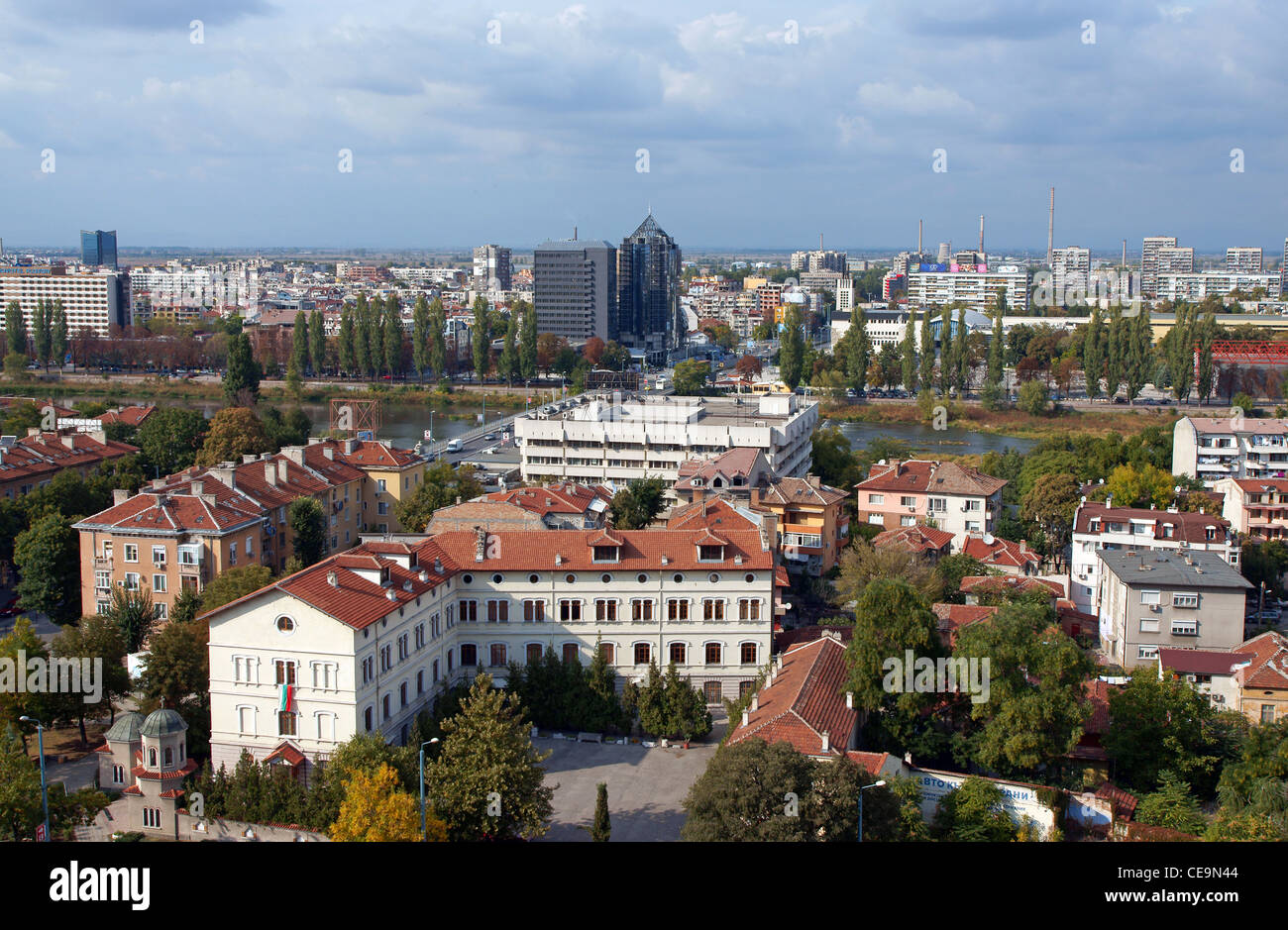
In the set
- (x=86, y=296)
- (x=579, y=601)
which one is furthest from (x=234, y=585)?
(x=86, y=296)

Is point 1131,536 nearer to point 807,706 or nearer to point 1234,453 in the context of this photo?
point 1234,453

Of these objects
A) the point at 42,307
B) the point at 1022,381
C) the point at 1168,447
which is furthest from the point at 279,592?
the point at 42,307

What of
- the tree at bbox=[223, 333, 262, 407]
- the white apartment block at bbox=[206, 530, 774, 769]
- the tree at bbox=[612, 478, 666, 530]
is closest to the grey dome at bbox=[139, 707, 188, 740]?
A: the white apartment block at bbox=[206, 530, 774, 769]

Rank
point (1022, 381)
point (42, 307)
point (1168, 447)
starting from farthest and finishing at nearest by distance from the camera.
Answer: point (42, 307)
point (1022, 381)
point (1168, 447)

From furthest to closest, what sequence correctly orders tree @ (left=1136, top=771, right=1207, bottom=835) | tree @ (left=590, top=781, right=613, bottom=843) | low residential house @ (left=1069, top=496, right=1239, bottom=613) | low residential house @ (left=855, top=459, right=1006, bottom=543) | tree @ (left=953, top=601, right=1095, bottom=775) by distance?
low residential house @ (left=855, top=459, right=1006, bottom=543), low residential house @ (left=1069, top=496, right=1239, bottom=613), tree @ (left=953, top=601, right=1095, bottom=775), tree @ (left=1136, top=771, right=1207, bottom=835), tree @ (left=590, top=781, right=613, bottom=843)

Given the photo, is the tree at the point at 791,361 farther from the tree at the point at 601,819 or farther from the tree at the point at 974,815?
the tree at the point at 601,819

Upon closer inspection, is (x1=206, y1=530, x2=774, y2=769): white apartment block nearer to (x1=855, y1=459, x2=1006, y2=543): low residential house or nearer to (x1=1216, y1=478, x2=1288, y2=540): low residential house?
(x1=855, y1=459, x2=1006, y2=543): low residential house
